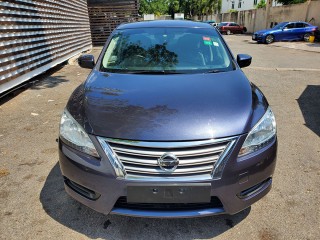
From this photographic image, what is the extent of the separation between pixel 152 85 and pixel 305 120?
3369 mm

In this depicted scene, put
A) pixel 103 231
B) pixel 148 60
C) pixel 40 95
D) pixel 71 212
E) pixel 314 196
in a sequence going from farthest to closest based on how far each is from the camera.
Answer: pixel 40 95 < pixel 148 60 < pixel 314 196 < pixel 71 212 < pixel 103 231

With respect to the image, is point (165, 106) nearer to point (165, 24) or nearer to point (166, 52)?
point (166, 52)

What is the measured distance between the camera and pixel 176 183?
74.9 inches

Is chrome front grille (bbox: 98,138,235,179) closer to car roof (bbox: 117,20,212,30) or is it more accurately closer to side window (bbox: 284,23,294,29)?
car roof (bbox: 117,20,212,30)

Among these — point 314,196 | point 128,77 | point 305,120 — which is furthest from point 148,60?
point 305,120

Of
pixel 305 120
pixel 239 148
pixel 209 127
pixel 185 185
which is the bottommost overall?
pixel 305 120

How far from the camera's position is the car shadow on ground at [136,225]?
2.30m

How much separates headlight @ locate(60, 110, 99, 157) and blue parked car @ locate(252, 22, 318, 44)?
67.4 feet

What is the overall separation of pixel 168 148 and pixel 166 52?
166cm

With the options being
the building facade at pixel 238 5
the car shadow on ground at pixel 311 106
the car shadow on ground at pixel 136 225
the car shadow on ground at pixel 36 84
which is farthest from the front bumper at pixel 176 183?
the building facade at pixel 238 5

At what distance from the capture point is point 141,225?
93.7 inches

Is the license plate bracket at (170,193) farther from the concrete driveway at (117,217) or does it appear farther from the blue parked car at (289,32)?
the blue parked car at (289,32)

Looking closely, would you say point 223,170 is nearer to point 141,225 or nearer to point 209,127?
point 209,127

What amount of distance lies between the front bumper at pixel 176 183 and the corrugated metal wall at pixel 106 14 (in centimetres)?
1795
